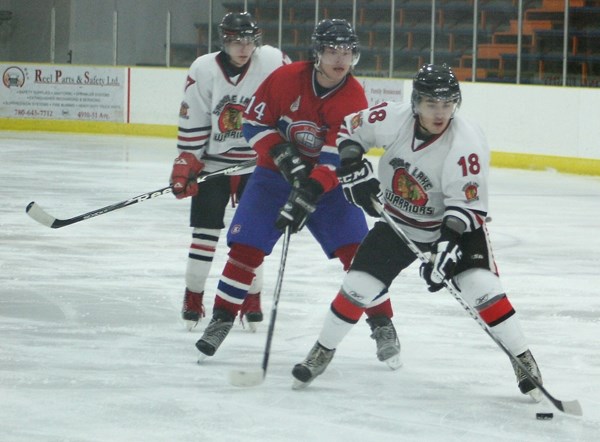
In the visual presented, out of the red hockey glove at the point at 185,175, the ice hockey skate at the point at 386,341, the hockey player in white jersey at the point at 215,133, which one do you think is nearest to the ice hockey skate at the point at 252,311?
the hockey player in white jersey at the point at 215,133

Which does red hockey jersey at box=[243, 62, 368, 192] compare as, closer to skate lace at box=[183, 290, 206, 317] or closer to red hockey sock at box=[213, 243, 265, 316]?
red hockey sock at box=[213, 243, 265, 316]

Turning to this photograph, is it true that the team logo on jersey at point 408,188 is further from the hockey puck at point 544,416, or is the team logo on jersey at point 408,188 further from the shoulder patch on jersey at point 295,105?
the hockey puck at point 544,416

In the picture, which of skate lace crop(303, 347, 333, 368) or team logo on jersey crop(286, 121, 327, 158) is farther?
team logo on jersey crop(286, 121, 327, 158)

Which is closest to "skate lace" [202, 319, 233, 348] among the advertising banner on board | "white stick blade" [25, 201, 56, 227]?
"white stick blade" [25, 201, 56, 227]

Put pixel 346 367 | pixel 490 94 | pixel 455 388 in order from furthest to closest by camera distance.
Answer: pixel 490 94 → pixel 346 367 → pixel 455 388

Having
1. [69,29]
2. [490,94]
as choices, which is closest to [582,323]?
[490,94]

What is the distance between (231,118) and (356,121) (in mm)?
767

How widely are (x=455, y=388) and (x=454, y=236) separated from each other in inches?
18.2

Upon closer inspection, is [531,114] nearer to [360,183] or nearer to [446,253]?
[360,183]

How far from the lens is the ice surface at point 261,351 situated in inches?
105

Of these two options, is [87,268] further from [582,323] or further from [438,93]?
[438,93]

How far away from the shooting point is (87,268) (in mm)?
4777

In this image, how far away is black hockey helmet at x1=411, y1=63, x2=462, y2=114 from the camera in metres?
2.83

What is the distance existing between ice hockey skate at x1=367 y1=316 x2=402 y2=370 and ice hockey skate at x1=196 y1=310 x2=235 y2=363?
0.41 meters
